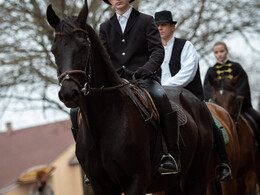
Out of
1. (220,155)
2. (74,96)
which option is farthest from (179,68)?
(74,96)

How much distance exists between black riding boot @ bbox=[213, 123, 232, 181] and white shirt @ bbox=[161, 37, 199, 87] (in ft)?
3.01

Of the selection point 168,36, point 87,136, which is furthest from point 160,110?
point 168,36

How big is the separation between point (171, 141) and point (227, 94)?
14.1ft

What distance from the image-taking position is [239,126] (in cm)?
997

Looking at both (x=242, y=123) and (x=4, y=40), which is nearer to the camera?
(x=242, y=123)

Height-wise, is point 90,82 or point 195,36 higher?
point 90,82

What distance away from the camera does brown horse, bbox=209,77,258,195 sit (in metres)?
9.83

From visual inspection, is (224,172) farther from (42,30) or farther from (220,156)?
(42,30)

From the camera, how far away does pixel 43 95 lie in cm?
1502

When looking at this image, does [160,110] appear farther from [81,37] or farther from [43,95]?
[43,95]

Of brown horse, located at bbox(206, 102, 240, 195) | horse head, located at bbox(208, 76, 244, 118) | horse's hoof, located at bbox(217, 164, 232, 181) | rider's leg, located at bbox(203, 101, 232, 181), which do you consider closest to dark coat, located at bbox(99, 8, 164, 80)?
rider's leg, located at bbox(203, 101, 232, 181)

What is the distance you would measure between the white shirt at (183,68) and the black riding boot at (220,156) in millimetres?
917

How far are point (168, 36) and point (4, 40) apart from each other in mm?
8089

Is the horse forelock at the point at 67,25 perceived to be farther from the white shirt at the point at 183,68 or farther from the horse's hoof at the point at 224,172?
the horse's hoof at the point at 224,172
